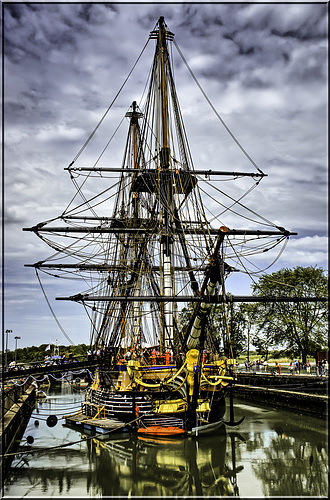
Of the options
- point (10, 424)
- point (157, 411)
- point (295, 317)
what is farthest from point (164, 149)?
Answer: point (295, 317)

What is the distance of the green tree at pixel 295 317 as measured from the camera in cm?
3725

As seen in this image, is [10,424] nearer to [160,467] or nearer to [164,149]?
[160,467]

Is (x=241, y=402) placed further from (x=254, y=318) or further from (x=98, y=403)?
(x=98, y=403)

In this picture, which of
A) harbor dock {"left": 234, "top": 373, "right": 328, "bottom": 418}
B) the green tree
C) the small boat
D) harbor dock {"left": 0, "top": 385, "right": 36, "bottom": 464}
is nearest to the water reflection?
the small boat

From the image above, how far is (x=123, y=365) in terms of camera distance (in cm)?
1983

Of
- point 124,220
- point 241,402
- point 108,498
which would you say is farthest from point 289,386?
point 108,498

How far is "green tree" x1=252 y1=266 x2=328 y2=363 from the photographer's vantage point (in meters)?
37.2

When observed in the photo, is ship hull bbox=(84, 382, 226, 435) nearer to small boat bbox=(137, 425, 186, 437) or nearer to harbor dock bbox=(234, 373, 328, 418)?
small boat bbox=(137, 425, 186, 437)

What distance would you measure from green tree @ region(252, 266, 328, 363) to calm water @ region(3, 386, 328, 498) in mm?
16753

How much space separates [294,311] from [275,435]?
2018 centimetres

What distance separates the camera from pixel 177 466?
14828mm

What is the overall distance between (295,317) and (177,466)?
25821 mm

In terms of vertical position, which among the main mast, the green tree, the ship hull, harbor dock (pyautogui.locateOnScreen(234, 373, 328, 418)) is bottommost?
harbor dock (pyautogui.locateOnScreen(234, 373, 328, 418))

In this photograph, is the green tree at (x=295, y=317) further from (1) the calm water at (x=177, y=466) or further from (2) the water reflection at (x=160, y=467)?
(2) the water reflection at (x=160, y=467)
